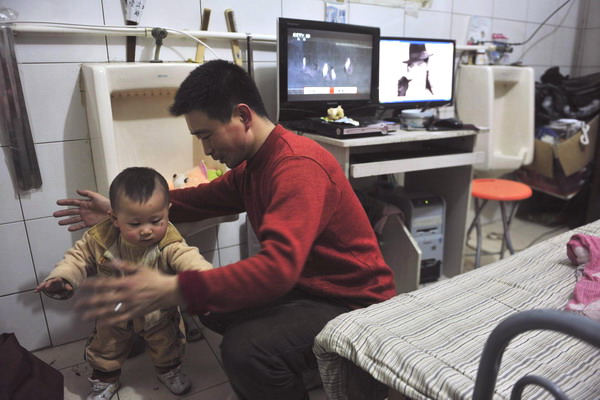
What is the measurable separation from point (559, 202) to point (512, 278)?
101 inches

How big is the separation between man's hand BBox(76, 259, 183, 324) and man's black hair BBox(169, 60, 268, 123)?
1.33 ft

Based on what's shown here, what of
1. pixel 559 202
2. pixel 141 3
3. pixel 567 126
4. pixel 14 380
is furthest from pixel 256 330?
pixel 559 202

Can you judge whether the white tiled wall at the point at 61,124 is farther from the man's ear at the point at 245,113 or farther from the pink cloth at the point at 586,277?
the pink cloth at the point at 586,277

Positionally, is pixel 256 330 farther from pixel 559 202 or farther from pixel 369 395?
pixel 559 202

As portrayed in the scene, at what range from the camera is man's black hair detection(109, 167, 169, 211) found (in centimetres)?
124

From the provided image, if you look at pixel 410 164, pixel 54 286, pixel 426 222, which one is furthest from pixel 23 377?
pixel 426 222

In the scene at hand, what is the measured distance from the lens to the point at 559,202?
10.9ft

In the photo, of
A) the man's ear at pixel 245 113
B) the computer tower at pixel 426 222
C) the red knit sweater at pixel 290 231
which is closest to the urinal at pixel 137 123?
the red knit sweater at pixel 290 231

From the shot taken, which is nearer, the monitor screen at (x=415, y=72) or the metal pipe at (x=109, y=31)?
the metal pipe at (x=109, y=31)

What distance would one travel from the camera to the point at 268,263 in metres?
0.87

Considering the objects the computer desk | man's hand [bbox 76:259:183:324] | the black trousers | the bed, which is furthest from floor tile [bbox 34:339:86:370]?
the computer desk

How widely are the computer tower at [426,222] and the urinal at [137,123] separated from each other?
2.99 ft

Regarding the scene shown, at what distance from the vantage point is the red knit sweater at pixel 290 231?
34.0 inches

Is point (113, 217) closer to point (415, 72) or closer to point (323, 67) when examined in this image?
point (323, 67)
